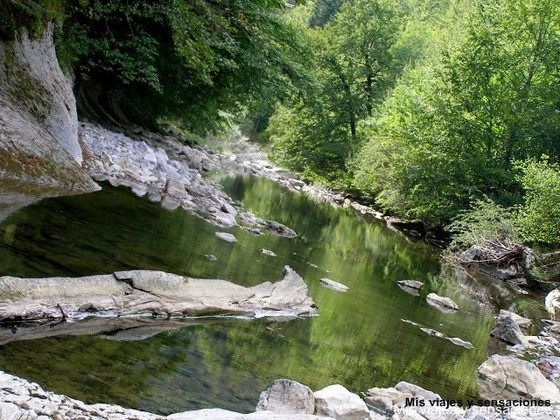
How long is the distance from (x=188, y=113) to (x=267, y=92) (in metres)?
6.50

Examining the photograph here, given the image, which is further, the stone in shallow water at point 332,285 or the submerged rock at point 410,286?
the submerged rock at point 410,286

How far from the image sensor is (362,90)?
150 feet

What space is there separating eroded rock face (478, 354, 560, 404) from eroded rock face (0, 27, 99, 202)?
777 cm

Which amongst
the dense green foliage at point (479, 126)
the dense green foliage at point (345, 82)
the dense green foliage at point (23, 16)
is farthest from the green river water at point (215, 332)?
the dense green foliage at point (345, 82)

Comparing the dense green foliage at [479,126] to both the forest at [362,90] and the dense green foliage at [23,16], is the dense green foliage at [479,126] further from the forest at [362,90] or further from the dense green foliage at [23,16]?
the dense green foliage at [23,16]

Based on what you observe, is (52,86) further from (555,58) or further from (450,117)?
(555,58)

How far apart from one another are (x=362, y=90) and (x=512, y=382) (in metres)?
40.2

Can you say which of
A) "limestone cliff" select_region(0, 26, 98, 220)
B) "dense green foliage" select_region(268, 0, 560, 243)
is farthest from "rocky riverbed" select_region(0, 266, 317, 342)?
"dense green foliage" select_region(268, 0, 560, 243)

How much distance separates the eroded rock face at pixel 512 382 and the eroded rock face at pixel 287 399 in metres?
3.38

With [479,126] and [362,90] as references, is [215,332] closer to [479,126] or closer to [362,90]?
[479,126]

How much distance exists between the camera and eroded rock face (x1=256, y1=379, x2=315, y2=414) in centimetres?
467

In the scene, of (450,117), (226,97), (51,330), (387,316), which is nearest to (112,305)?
(51,330)

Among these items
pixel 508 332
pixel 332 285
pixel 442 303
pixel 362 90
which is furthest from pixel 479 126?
pixel 332 285

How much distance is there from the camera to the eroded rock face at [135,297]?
5.11 metres
